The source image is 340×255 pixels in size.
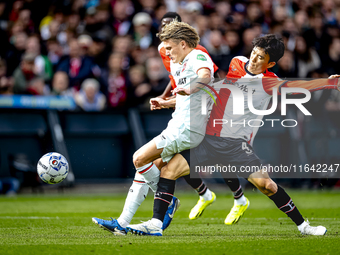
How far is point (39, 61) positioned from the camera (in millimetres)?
11383

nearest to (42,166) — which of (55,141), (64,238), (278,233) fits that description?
(64,238)

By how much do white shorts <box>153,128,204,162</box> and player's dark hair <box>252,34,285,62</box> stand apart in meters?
1.29

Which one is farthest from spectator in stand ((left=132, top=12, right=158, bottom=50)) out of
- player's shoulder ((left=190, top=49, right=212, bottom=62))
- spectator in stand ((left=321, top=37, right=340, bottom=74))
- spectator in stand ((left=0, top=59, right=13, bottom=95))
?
player's shoulder ((left=190, top=49, right=212, bottom=62))

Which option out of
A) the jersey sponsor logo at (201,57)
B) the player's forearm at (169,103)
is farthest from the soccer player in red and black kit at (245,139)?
the jersey sponsor logo at (201,57)

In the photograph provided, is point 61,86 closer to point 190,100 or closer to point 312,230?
point 190,100

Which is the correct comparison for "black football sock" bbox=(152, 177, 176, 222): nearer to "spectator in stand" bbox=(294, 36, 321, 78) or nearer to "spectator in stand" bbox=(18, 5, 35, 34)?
"spectator in stand" bbox=(294, 36, 321, 78)

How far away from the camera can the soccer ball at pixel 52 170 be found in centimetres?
569

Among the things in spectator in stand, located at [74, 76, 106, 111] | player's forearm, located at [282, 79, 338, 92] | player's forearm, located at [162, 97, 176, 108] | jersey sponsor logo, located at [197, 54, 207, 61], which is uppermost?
jersey sponsor logo, located at [197, 54, 207, 61]

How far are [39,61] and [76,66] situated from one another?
3.19ft

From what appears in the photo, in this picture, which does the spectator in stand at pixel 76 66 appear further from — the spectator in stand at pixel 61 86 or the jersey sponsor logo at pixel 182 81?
the jersey sponsor logo at pixel 182 81

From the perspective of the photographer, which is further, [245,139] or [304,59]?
[304,59]

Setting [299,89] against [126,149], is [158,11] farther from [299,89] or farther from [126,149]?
[299,89]

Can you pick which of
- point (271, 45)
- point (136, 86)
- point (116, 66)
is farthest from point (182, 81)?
point (116, 66)

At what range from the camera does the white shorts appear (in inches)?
198
